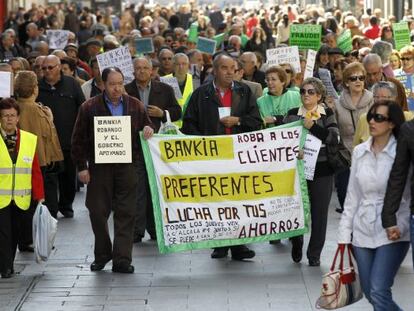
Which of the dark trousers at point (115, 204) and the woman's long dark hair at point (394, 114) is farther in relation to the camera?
the dark trousers at point (115, 204)

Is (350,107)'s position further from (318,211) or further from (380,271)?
(380,271)

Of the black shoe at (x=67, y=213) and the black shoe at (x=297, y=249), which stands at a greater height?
the black shoe at (x=297, y=249)

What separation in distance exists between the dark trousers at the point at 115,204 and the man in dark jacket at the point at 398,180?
160 inches

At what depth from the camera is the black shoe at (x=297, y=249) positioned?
Answer: 42.5ft

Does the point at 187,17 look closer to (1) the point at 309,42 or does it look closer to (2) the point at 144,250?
(1) the point at 309,42

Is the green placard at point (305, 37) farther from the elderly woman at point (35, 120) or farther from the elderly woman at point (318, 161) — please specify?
the elderly woman at point (318, 161)

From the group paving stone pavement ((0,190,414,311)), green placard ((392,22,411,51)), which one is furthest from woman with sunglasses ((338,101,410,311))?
green placard ((392,22,411,51))

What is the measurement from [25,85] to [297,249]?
11.6ft

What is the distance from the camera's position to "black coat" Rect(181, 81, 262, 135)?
13352 mm

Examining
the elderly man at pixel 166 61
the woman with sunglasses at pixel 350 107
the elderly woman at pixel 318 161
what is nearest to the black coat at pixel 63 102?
the elderly man at pixel 166 61

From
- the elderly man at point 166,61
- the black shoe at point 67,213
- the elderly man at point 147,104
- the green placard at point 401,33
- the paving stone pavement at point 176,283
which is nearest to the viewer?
the paving stone pavement at point 176,283

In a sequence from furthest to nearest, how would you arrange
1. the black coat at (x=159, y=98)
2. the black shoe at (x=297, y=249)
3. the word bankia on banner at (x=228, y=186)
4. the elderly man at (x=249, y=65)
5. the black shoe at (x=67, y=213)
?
1. the elderly man at (x=249, y=65)
2. the black shoe at (x=67, y=213)
3. the black coat at (x=159, y=98)
4. the black shoe at (x=297, y=249)
5. the word bankia on banner at (x=228, y=186)

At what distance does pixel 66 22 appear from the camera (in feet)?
144

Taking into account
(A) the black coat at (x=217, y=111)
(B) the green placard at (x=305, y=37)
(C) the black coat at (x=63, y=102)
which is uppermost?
(A) the black coat at (x=217, y=111)
